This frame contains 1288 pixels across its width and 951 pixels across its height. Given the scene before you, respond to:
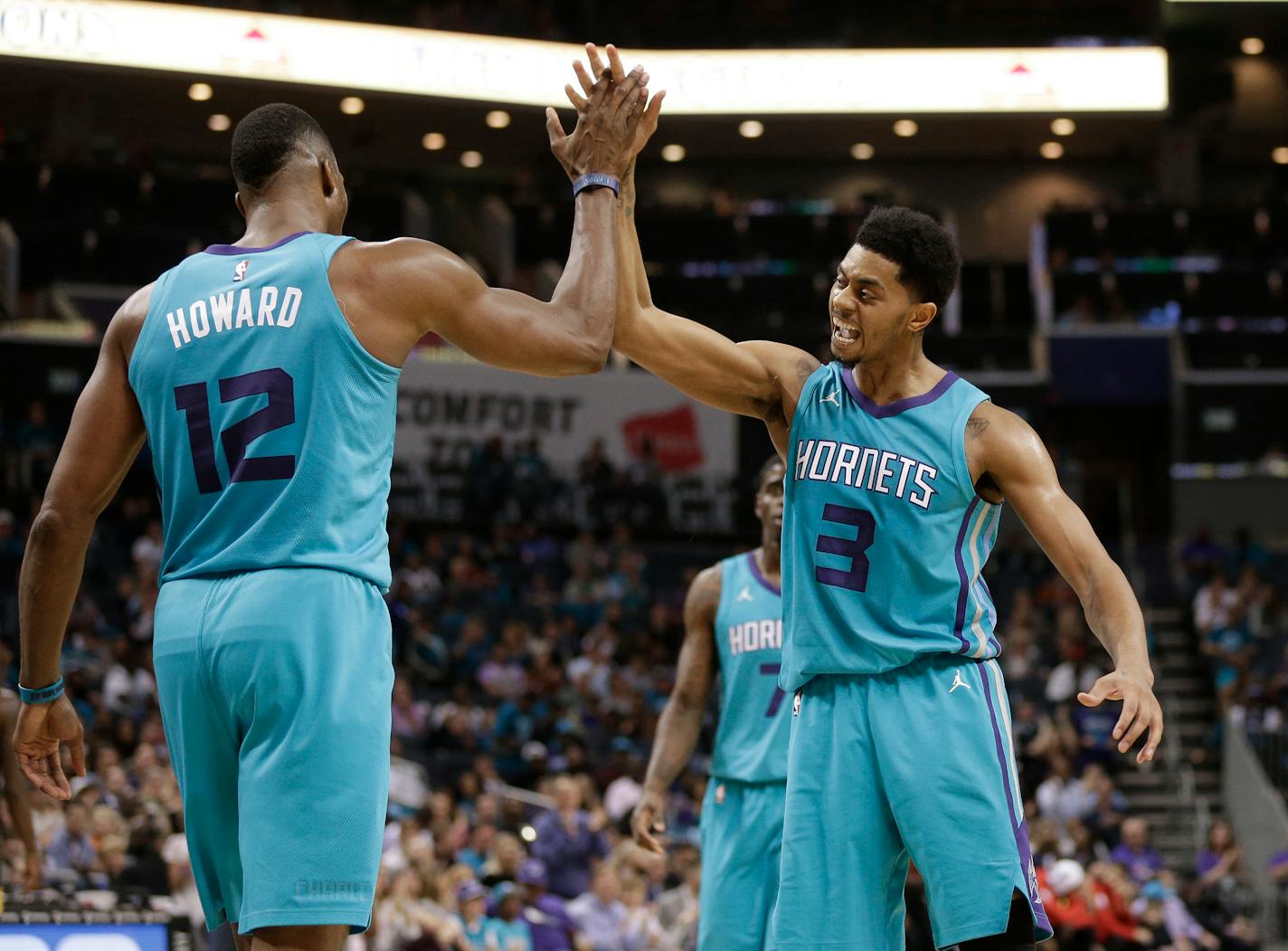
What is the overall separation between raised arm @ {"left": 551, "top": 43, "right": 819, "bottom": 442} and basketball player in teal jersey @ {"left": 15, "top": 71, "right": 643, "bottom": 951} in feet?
2.70

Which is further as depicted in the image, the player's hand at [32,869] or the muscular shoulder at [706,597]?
the player's hand at [32,869]

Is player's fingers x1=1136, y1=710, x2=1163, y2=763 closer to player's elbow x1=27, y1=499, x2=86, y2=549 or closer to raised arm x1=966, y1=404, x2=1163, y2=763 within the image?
raised arm x1=966, y1=404, x2=1163, y2=763

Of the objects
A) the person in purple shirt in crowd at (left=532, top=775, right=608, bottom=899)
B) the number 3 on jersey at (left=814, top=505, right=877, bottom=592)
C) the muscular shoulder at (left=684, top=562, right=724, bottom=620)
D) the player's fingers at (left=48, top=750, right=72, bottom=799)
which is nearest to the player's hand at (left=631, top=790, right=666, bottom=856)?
the muscular shoulder at (left=684, top=562, right=724, bottom=620)

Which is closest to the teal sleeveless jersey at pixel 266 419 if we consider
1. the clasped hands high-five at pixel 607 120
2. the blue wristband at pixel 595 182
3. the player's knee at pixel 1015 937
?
the blue wristband at pixel 595 182

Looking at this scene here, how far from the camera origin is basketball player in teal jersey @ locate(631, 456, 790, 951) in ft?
21.1

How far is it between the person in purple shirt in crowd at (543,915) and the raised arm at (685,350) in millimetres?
7534

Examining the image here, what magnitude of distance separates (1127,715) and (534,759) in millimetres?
12035

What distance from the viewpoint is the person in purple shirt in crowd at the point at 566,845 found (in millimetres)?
13203

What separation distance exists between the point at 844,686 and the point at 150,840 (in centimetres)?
780

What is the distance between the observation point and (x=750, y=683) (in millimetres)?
6742

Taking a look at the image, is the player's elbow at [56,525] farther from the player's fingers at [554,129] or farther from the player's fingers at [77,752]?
the player's fingers at [554,129]

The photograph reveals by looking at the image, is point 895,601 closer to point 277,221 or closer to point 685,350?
point 685,350

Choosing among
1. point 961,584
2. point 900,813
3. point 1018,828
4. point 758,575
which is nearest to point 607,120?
point 961,584

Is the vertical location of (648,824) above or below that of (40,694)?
below
